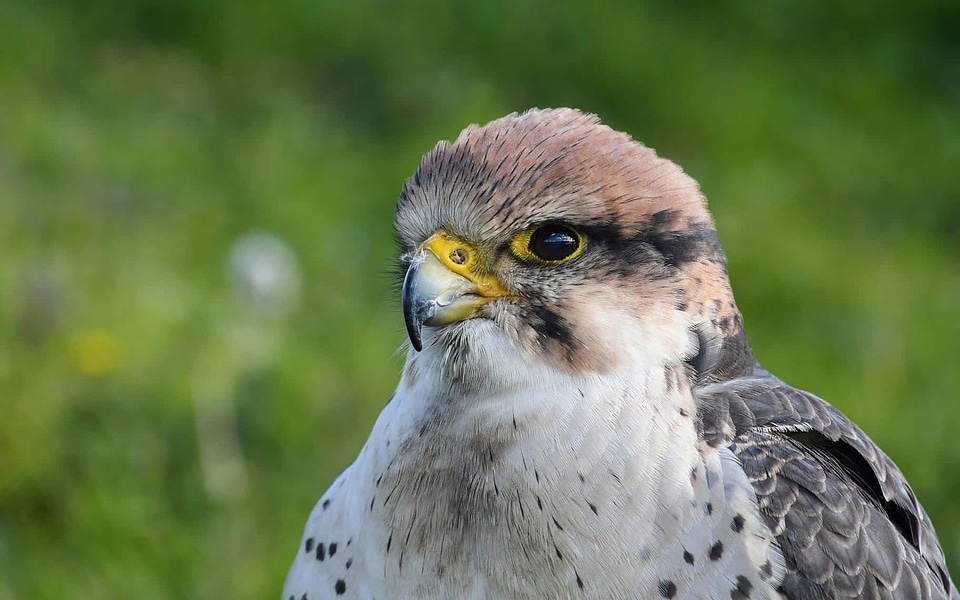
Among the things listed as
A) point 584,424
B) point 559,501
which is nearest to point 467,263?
point 584,424

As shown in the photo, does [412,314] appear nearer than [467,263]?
Yes

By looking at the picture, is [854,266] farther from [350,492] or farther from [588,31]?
[350,492]

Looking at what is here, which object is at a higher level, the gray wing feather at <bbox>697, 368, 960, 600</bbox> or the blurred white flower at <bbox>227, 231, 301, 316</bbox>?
the blurred white flower at <bbox>227, 231, 301, 316</bbox>

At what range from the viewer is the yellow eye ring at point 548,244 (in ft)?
9.92

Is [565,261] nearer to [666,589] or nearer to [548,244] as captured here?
[548,244]

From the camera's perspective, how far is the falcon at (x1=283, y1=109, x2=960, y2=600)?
2879 mm

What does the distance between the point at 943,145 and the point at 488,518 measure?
23.7ft

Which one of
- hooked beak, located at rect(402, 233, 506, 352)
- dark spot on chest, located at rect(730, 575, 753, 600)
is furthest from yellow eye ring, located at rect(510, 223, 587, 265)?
dark spot on chest, located at rect(730, 575, 753, 600)

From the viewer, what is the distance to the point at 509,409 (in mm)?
2955

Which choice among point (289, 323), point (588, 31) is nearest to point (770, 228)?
point (588, 31)

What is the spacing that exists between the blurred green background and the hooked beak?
23.7 inches

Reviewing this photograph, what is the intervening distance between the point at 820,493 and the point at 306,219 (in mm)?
4497

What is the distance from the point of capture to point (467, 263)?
306 centimetres

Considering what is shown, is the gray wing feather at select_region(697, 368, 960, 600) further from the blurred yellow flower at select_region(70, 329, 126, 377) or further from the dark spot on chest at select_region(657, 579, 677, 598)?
the blurred yellow flower at select_region(70, 329, 126, 377)
